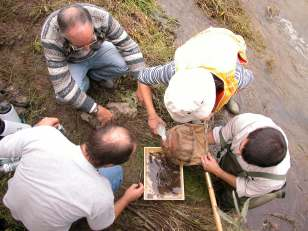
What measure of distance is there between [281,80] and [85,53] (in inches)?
114

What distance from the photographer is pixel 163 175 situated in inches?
156

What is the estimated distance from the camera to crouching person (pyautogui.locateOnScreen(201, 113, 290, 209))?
3.04m

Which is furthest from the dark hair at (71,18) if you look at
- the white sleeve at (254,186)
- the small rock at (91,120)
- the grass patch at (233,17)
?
the grass patch at (233,17)

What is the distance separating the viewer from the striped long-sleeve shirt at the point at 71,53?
365cm

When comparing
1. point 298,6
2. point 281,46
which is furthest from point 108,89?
point 298,6

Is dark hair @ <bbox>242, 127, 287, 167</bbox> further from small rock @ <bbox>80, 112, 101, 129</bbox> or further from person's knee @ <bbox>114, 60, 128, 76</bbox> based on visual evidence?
person's knee @ <bbox>114, 60, 128, 76</bbox>

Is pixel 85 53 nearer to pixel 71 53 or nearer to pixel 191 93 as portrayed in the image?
pixel 71 53

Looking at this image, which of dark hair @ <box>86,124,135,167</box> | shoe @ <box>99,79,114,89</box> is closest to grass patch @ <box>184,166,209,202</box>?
shoe @ <box>99,79,114,89</box>

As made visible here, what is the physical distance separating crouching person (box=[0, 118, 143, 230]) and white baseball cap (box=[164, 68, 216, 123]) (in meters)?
0.52

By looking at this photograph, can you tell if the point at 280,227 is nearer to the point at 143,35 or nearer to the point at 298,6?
the point at 143,35

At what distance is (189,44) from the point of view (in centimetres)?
344

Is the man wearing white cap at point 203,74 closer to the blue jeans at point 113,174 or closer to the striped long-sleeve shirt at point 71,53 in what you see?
the striped long-sleeve shirt at point 71,53

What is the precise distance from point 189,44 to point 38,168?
1629 mm

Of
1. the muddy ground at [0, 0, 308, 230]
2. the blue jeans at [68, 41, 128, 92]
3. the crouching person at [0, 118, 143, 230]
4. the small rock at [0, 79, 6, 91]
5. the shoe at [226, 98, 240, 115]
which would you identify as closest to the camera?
the crouching person at [0, 118, 143, 230]
